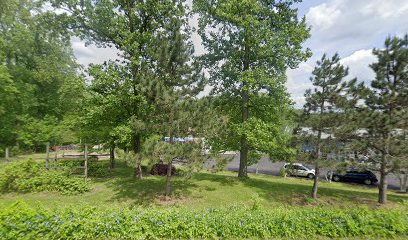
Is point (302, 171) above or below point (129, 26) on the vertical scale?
below

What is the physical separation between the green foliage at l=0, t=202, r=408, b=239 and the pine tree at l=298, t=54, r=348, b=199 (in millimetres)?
4868

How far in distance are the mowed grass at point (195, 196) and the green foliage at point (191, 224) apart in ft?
11.3

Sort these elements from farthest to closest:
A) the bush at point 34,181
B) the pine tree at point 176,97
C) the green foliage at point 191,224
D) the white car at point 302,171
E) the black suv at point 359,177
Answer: the white car at point 302,171 → the black suv at point 359,177 → the bush at point 34,181 → the pine tree at point 176,97 → the green foliage at point 191,224

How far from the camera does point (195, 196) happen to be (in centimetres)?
1307

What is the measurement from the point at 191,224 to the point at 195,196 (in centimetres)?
619

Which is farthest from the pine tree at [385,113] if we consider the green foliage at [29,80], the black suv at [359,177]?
the green foliage at [29,80]

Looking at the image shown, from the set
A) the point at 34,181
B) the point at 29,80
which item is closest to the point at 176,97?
the point at 34,181

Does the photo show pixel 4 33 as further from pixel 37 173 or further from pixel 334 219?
pixel 334 219

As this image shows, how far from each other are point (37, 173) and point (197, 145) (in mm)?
10717

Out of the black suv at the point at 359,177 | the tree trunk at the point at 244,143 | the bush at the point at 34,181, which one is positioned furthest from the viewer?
the black suv at the point at 359,177

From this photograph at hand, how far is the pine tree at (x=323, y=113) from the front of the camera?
40.7ft

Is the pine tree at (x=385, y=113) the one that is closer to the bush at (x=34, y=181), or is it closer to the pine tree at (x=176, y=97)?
the pine tree at (x=176, y=97)

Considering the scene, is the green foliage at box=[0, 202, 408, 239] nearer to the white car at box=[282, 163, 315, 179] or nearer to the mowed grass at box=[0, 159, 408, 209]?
the mowed grass at box=[0, 159, 408, 209]

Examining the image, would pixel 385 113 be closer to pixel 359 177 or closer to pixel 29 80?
pixel 359 177
